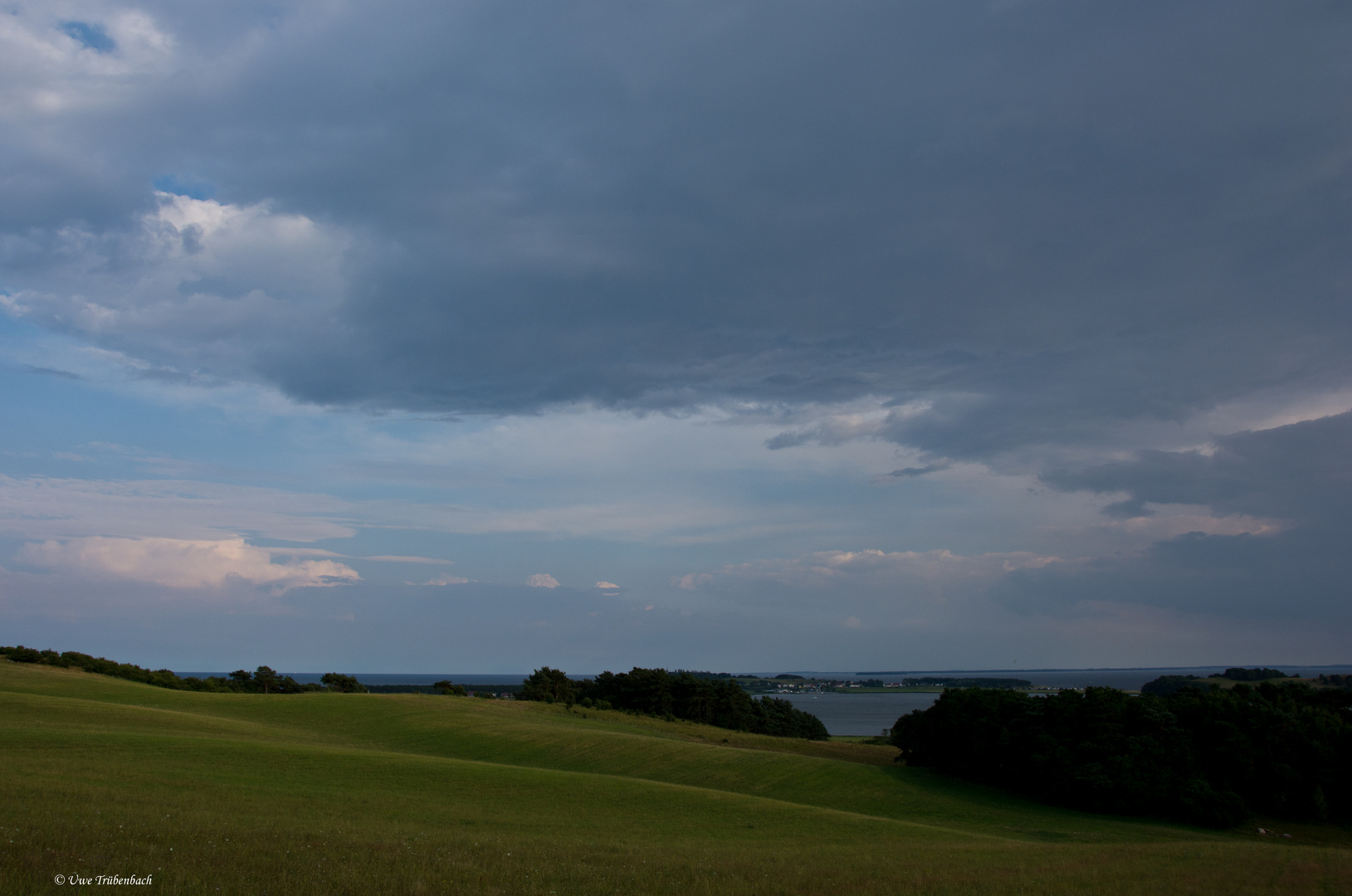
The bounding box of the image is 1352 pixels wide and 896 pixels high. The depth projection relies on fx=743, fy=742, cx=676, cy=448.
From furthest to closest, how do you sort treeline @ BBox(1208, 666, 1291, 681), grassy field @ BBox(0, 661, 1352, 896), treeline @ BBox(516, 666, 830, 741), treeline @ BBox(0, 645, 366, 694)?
treeline @ BBox(1208, 666, 1291, 681), treeline @ BBox(516, 666, 830, 741), treeline @ BBox(0, 645, 366, 694), grassy field @ BBox(0, 661, 1352, 896)

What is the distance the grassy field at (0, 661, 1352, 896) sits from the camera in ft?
40.8

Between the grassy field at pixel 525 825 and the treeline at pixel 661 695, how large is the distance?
41650mm

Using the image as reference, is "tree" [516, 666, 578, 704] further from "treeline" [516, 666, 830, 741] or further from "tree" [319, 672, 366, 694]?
"tree" [319, 672, 366, 694]

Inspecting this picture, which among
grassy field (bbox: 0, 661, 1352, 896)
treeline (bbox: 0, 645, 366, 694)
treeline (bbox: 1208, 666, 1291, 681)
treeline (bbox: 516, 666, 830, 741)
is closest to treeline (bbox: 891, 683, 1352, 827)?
grassy field (bbox: 0, 661, 1352, 896)

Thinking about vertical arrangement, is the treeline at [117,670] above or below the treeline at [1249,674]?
above

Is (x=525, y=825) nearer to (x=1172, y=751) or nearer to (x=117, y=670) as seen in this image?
(x=1172, y=751)

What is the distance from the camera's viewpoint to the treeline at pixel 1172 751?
122 feet

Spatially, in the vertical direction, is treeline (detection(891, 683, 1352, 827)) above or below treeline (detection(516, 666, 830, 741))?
above

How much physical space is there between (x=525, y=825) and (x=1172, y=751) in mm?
35020

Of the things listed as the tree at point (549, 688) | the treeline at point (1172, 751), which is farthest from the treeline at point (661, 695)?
the treeline at point (1172, 751)

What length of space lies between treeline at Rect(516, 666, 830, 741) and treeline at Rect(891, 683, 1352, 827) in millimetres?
45033

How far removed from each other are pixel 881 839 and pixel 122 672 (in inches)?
3142

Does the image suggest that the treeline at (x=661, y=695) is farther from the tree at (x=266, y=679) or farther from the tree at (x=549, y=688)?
the tree at (x=266, y=679)

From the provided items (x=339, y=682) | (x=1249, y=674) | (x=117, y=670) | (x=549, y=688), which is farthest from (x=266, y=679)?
(x=1249, y=674)
